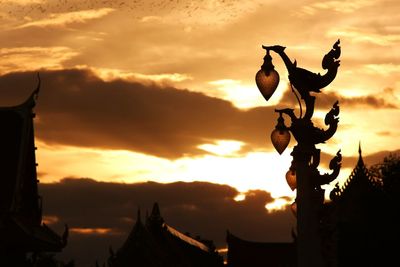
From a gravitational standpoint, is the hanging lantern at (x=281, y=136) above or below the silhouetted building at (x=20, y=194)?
below

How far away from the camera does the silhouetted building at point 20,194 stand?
129 ft

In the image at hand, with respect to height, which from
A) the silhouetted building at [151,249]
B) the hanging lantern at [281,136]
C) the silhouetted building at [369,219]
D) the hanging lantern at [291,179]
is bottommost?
the hanging lantern at [291,179]

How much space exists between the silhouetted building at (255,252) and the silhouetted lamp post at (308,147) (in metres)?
53.8

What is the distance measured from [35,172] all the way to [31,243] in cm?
716

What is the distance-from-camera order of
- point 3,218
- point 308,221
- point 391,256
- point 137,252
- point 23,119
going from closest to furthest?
point 308,221 → point 3,218 → point 23,119 → point 137,252 → point 391,256

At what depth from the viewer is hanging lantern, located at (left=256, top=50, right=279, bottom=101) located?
66.4ft

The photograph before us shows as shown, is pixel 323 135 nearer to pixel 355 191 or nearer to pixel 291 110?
pixel 291 110

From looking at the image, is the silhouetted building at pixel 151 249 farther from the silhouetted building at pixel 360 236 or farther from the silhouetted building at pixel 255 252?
the silhouetted building at pixel 360 236

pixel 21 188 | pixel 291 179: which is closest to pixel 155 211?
pixel 21 188

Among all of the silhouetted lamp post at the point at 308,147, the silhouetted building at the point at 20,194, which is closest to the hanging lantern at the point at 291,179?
the silhouetted lamp post at the point at 308,147

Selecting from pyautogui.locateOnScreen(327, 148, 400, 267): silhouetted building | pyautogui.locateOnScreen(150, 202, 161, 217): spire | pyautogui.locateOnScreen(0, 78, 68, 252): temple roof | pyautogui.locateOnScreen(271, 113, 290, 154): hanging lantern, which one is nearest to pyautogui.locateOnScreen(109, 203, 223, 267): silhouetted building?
pyautogui.locateOnScreen(150, 202, 161, 217): spire

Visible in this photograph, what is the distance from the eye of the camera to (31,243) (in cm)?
3972

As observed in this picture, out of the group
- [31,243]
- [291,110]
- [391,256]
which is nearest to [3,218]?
[31,243]

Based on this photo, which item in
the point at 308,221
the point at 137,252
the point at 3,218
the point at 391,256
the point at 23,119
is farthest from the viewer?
the point at 391,256
